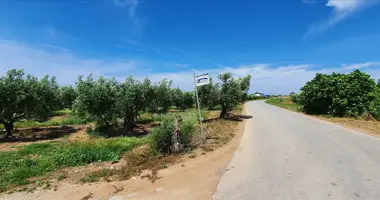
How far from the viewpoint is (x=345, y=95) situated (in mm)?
21406

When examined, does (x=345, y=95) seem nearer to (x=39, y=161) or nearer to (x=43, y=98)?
(x=39, y=161)

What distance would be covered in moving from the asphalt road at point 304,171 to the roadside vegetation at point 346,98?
11.3m

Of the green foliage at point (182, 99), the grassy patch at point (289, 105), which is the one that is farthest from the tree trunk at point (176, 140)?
the green foliage at point (182, 99)

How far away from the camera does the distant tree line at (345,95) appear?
20.1 m

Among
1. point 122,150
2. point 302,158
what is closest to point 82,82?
point 122,150

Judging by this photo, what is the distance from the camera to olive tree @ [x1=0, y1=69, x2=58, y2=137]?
49.3 feet

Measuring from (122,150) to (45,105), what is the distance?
39.3ft

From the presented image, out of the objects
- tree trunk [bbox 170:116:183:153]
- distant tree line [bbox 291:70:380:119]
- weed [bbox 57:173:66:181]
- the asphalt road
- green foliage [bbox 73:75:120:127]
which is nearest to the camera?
the asphalt road

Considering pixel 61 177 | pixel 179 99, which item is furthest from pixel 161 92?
pixel 179 99

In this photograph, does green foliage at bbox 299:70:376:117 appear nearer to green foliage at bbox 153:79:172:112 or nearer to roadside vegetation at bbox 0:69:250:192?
roadside vegetation at bbox 0:69:250:192

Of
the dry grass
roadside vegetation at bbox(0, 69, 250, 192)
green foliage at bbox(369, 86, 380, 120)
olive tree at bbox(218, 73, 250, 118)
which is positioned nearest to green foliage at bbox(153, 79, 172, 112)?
roadside vegetation at bbox(0, 69, 250, 192)

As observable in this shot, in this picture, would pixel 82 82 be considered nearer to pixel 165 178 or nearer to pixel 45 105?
pixel 45 105

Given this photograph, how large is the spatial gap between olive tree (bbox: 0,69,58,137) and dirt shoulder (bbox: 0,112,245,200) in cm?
1225

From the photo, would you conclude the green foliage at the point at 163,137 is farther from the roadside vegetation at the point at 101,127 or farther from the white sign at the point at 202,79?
the white sign at the point at 202,79
